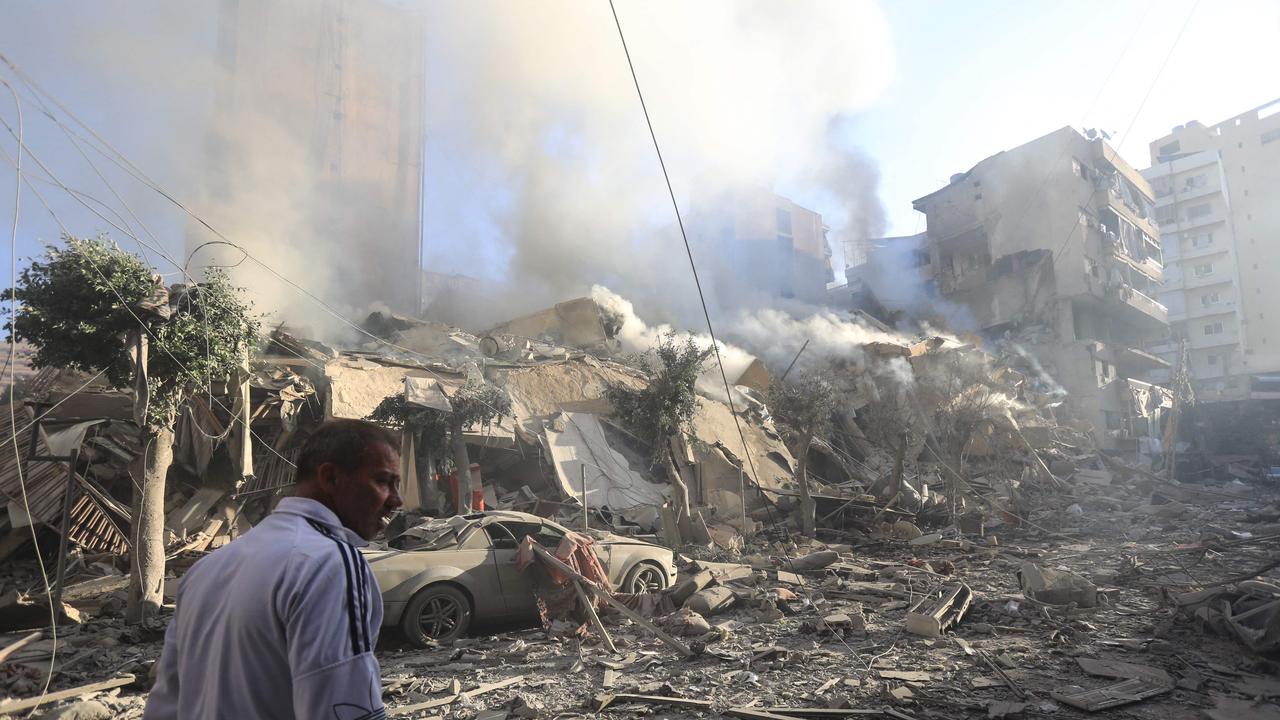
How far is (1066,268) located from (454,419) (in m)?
41.2

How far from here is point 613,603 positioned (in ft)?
23.5

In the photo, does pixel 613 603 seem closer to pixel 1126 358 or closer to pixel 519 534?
pixel 519 534

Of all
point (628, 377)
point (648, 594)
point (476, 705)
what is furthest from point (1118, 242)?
point (476, 705)

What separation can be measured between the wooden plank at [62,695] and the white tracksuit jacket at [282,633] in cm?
528

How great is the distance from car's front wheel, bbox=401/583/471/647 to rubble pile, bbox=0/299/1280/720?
0.60ft

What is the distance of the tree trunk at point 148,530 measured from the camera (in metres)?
9.05

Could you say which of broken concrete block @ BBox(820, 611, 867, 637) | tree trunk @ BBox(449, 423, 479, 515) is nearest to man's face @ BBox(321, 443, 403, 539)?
broken concrete block @ BBox(820, 611, 867, 637)

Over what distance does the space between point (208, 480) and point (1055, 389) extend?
40.9 m

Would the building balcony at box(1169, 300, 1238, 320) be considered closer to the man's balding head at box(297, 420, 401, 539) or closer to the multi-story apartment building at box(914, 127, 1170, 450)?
the multi-story apartment building at box(914, 127, 1170, 450)

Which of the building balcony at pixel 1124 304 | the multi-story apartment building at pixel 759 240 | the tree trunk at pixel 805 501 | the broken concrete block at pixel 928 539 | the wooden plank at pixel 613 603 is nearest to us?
the wooden plank at pixel 613 603

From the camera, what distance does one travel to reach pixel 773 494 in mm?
20438

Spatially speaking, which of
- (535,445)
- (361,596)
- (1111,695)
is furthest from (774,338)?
(361,596)

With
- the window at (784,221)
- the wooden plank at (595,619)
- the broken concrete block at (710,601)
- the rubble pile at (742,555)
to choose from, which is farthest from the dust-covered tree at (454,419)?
the window at (784,221)

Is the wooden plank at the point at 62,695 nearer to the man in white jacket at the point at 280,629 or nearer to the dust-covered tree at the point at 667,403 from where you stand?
the man in white jacket at the point at 280,629
